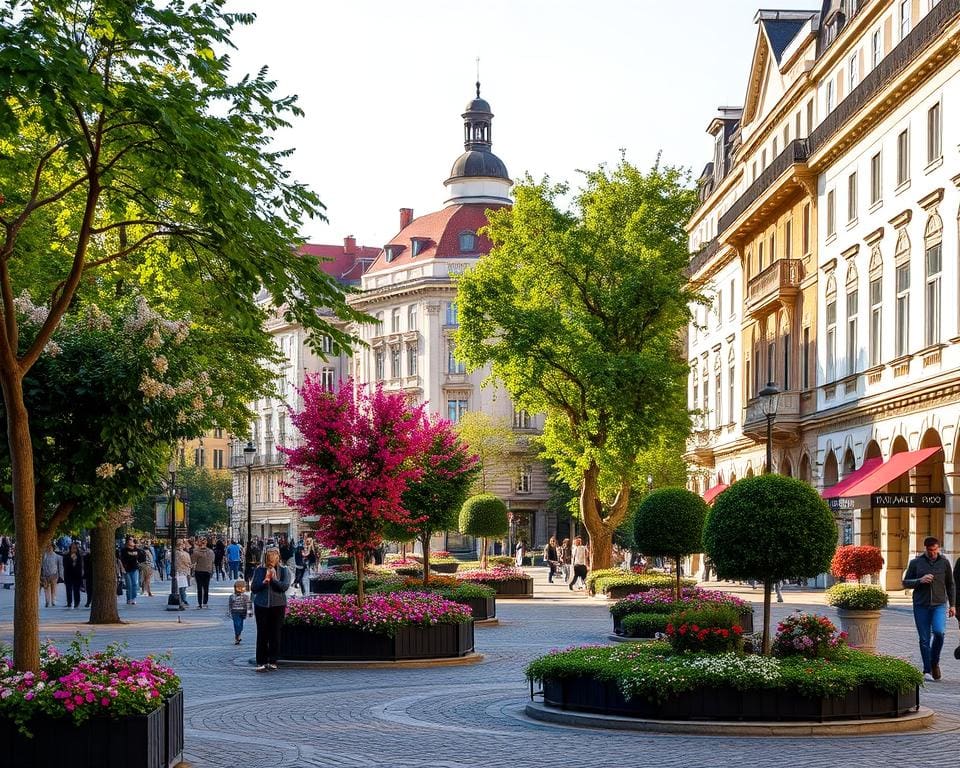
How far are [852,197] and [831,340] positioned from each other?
460 centimetres

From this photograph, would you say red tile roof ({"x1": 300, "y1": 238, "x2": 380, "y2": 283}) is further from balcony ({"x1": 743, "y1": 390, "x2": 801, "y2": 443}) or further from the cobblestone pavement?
the cobblestone pavement

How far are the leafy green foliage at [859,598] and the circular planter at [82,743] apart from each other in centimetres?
1275

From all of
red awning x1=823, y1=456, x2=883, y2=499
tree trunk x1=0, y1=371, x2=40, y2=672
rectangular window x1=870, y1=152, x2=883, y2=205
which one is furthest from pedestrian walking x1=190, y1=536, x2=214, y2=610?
tree trunk x1=0, y1=371, x2=40, y2=672

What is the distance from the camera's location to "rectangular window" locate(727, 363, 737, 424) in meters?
68.8

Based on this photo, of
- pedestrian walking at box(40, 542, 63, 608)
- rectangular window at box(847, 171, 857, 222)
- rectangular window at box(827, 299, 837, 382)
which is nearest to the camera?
pedestrian walking at box(40, 542, 63, 608)

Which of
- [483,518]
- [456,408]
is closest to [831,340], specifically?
[483,518]

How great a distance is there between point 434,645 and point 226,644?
19.9 feet

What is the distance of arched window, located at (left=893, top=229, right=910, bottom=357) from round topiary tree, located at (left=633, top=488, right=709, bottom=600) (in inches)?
508

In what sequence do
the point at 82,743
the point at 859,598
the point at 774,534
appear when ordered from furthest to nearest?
the point at 859,598, the point at 774,534, the point at 82,743

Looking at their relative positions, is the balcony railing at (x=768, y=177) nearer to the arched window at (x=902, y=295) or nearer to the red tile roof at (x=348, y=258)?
the arched window at (x=902, y=295)

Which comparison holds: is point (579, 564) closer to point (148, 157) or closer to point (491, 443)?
point (148, 157)

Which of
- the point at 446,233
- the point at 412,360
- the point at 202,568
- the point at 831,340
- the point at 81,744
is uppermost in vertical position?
the point at 446,233

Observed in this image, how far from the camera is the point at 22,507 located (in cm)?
1234

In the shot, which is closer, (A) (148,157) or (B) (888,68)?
(A) (148,157)
